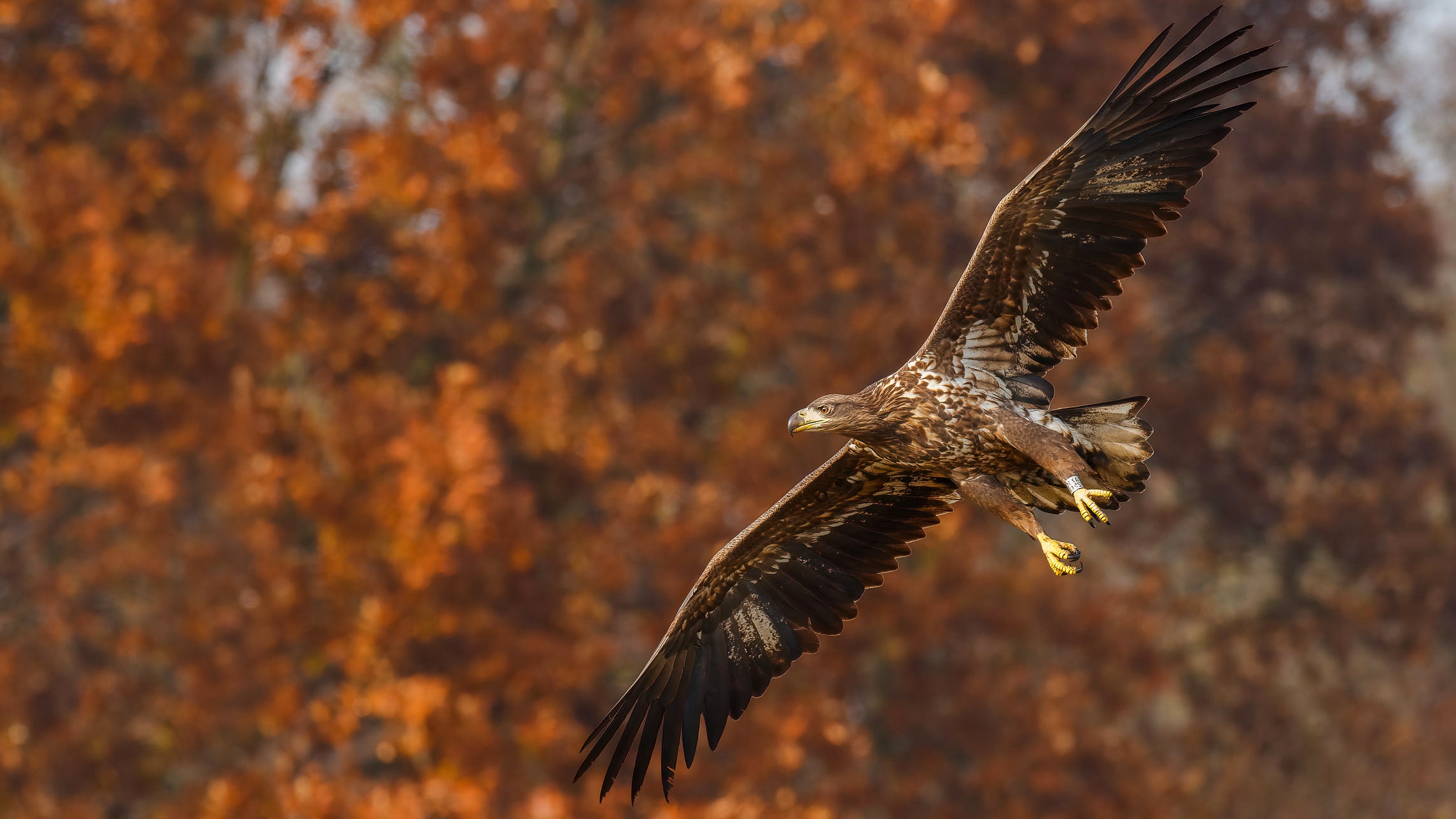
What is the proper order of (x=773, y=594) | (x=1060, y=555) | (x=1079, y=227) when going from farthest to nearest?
(x=773, y=594)
(x=1079, y=227)
(x=1060, y=555)

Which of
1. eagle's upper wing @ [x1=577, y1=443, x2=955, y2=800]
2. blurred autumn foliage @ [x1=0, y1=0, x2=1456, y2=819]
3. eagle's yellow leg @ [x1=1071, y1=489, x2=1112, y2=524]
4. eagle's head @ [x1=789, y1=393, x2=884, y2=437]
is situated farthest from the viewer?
blurred autumn foliage @ [x1=0, y1=0, x2=1456, y2=819]

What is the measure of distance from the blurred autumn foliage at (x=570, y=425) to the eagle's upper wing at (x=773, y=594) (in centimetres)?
613

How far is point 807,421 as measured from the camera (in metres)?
6.57

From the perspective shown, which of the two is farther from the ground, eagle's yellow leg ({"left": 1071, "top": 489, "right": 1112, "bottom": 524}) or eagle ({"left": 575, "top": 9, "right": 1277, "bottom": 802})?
eagle ({"left": 575, "top": 9, "right": 1277, "bottom": 802})

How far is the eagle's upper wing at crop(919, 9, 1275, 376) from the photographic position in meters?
6.29

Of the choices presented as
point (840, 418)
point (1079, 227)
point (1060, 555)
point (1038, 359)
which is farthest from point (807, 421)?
point (1079, 227)

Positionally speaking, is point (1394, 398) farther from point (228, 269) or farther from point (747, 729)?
point (228, 269)

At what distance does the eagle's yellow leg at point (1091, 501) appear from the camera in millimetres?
5762

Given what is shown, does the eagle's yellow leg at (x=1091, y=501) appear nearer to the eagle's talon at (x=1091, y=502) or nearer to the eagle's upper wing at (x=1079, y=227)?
the eagle's talon at (x=1091, y=502)

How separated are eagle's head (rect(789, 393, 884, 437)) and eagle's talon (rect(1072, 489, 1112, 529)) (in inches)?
36.1

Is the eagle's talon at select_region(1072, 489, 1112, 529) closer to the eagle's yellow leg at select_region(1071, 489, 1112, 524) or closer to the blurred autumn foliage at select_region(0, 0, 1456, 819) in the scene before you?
the eagle's yellow leg at select_region(1071, 489, 1112, 524)

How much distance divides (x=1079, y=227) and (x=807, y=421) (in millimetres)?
1352

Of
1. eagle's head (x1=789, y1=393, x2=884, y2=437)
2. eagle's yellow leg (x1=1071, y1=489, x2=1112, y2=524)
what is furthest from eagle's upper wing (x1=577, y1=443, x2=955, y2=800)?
eagle's yellow leg (x1=1071, y1=489, x2=1112, y2=524)

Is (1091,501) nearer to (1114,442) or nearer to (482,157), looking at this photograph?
(1114,442)
